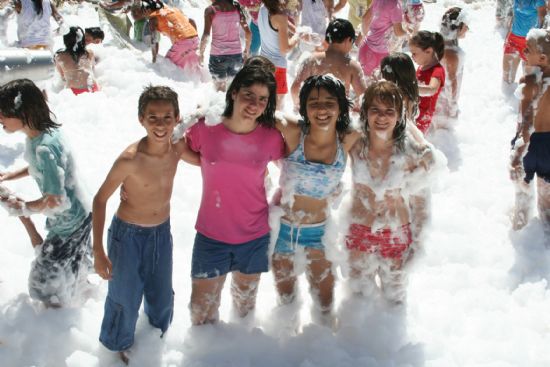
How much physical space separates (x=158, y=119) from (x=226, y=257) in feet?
2.62

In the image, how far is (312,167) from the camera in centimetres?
276

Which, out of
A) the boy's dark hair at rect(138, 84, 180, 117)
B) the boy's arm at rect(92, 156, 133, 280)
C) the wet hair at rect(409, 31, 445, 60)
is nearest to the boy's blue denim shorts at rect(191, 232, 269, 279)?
the boy's arm at rect(92, 156, 133, 280)

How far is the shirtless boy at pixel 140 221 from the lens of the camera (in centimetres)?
248

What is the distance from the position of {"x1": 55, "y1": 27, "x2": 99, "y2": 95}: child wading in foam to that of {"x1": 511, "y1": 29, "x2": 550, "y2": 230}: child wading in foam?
4619 millimetres

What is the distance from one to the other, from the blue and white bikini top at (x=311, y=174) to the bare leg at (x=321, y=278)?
346mm

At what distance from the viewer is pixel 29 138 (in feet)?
8.94

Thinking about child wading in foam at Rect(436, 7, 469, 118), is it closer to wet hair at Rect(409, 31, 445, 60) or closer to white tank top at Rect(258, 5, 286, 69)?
wet hair at Rect(409, 31, 445, 60)

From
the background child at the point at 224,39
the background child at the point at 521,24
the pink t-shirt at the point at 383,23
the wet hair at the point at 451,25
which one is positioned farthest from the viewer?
the background child at the point at 521,24

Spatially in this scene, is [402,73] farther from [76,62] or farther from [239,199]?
[76,62]

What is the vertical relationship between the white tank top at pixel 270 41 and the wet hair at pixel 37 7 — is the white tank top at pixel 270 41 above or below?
below

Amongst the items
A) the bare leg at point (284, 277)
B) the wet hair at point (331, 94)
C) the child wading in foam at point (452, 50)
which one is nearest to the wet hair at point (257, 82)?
the wet hair at point (331, 94)

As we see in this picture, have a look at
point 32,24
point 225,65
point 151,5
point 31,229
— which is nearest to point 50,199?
point 31,229

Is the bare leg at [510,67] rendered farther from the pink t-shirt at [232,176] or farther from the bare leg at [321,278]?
the pink t-shirt at [232,176]

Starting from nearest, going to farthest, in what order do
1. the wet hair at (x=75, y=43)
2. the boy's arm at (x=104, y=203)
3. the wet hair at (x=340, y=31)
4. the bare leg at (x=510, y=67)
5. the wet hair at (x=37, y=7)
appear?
the boy's arm at (x=104, y=203) → the wet hair at (x=340, y=31) → the wet hair at (x=75, y=43) → the wet hair at (x=37, y=7) → the bare leg at (x=510, y=67)
